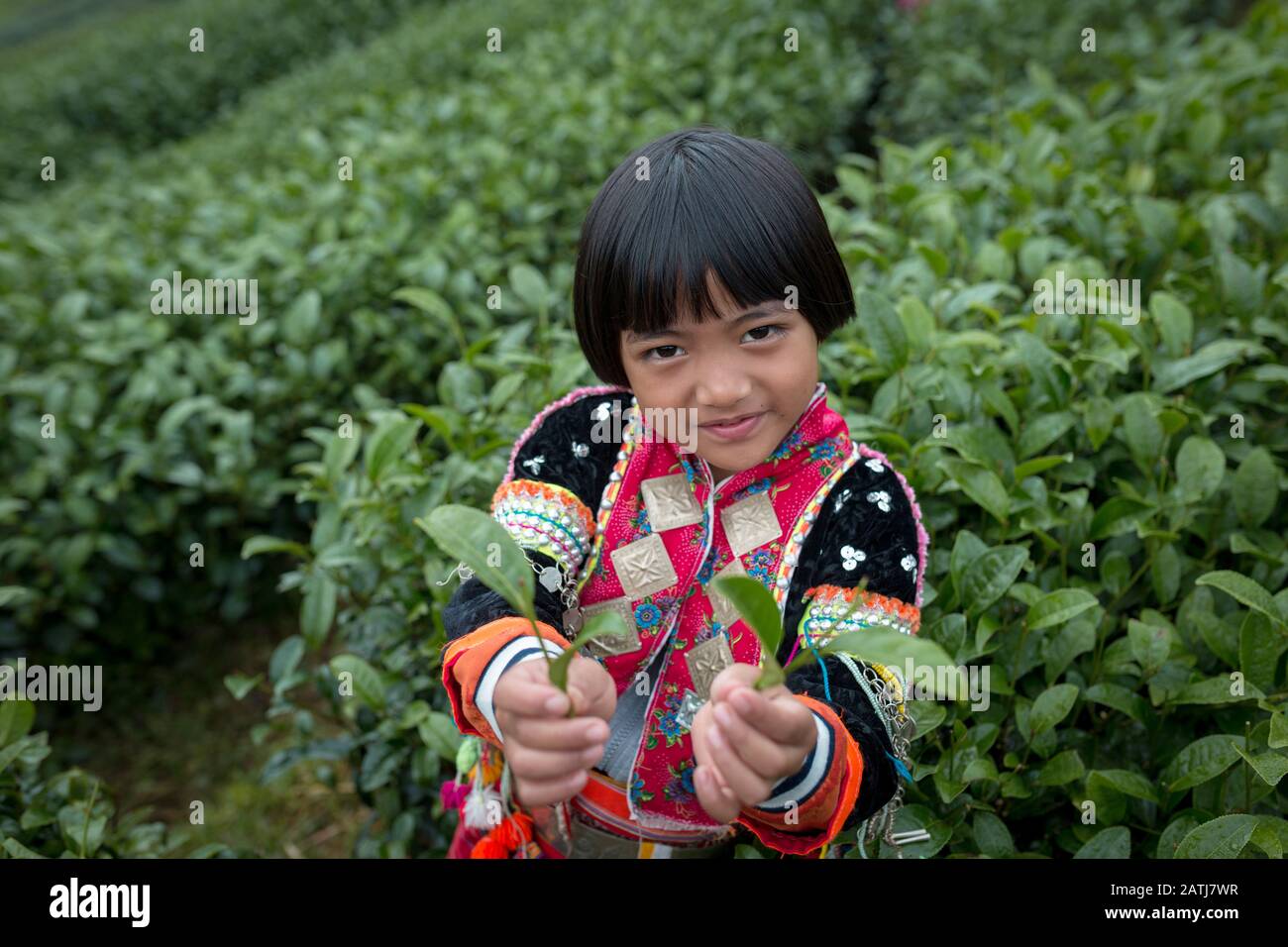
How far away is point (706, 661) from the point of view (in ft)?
4.33

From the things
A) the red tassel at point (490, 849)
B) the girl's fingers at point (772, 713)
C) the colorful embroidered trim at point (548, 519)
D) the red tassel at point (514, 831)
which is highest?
the colorful embroidered trim at point (548, 519)

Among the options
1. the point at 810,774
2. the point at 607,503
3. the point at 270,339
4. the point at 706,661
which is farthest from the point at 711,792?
the point at 270,339

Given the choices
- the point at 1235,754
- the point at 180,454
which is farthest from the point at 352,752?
the point at 1235,754

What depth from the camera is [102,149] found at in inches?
315

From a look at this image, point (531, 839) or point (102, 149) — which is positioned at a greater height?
point (102, 149)

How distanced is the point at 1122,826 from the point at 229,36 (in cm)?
1002

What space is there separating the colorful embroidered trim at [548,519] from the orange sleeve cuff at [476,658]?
0.14m

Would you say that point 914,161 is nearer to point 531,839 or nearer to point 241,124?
point 531,839

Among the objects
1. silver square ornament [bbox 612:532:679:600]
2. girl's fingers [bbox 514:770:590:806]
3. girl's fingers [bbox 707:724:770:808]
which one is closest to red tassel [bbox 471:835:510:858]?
silver square ornament [bbox 612:532:679:600]

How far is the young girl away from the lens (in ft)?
3.26

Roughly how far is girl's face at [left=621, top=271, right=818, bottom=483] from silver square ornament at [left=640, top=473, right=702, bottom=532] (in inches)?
4.6

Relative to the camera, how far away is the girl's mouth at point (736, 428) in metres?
1.21

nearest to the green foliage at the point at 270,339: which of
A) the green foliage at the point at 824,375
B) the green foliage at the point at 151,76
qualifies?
the green foliage at the point at 824,375

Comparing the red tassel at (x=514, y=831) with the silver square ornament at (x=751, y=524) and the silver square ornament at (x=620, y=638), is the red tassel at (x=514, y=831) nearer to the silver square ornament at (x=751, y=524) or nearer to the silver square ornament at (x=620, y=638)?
the silver square ornament at (x=620, y=638)
